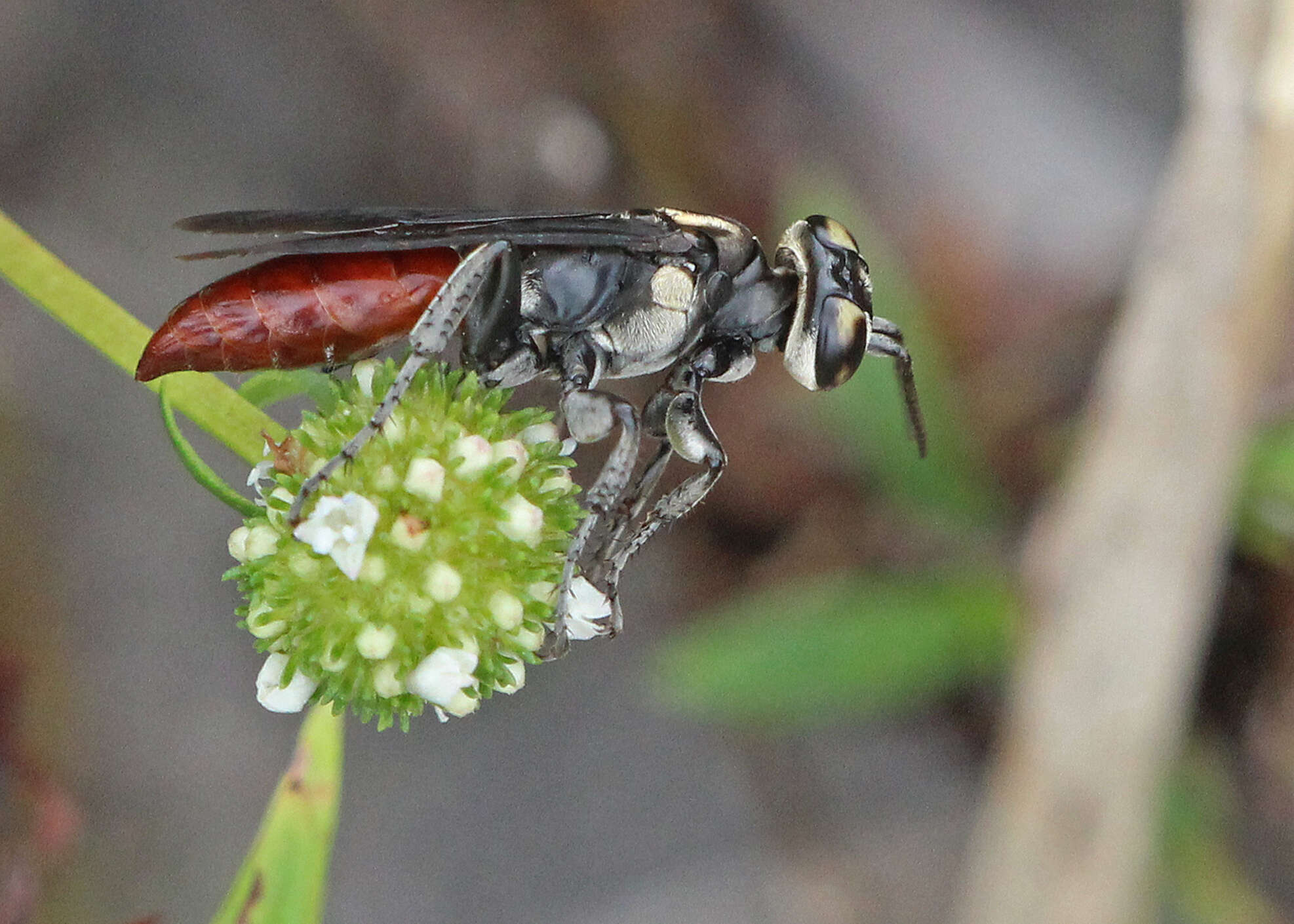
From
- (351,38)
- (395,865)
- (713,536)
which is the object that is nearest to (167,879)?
(395,865)

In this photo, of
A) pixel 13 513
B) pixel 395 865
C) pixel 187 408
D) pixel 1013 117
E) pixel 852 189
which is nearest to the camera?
pixel 187 408

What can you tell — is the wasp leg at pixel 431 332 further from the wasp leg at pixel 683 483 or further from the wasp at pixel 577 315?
the wasp leg at pixel 683 483

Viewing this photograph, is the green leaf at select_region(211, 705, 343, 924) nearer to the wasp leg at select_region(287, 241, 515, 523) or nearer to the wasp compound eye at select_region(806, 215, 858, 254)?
the wasp leg at select_region(287, 241, 515, 523)

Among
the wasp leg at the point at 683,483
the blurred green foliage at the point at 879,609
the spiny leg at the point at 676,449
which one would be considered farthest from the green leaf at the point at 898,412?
the wasp leg at the point at 683,483

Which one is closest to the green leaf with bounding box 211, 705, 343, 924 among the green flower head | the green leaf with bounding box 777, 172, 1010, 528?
the green flower head

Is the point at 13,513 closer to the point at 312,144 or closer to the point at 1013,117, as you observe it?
the point at 312,144

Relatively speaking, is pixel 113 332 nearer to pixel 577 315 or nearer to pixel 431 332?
pixel 431 332

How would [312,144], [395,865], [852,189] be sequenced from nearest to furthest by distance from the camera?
[395,865]
[312,144]
[852,189]
